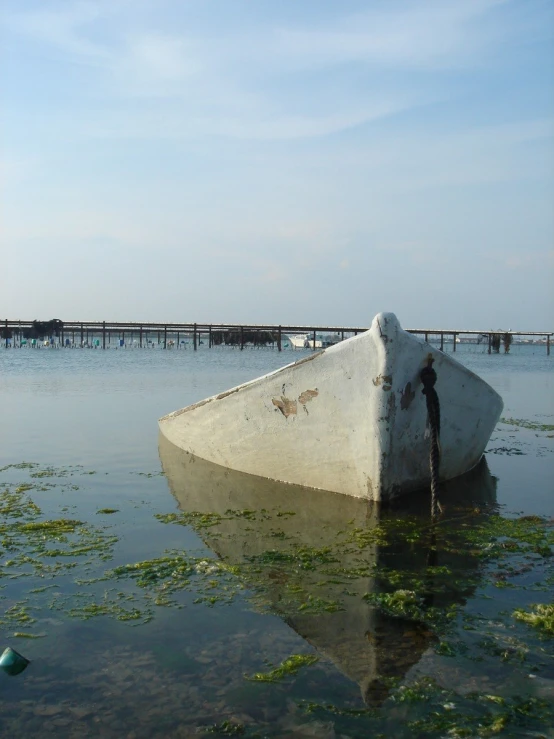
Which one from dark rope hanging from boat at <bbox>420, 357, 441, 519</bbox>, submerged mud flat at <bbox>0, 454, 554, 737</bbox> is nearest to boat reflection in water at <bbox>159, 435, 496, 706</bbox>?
submerged mud flat at <bbox>0, 454, 554, 737</bbox>

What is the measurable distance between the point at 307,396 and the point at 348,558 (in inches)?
78.3

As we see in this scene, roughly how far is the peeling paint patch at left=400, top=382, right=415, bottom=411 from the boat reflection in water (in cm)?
85

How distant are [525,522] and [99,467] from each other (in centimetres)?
416

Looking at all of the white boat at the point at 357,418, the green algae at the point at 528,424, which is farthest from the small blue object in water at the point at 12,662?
the green algae at the point at 528,424

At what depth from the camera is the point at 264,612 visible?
11.2ft

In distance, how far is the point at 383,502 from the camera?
5.76 metres

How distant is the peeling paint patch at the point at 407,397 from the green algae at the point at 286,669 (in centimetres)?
297

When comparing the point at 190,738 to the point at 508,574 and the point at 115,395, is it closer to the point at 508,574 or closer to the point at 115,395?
the point at 508,574

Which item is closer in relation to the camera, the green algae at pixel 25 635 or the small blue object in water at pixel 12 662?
the small blue object in water at pixel 12 662

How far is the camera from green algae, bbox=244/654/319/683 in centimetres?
273

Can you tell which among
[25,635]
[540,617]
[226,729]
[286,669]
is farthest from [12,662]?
[540,617]

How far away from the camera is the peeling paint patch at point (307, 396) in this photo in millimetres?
6004

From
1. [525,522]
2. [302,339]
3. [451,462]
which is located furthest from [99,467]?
[302,339]

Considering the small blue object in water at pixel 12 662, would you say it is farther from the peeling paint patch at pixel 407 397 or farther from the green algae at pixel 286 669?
the peeling paint patch at pixel 407 397
